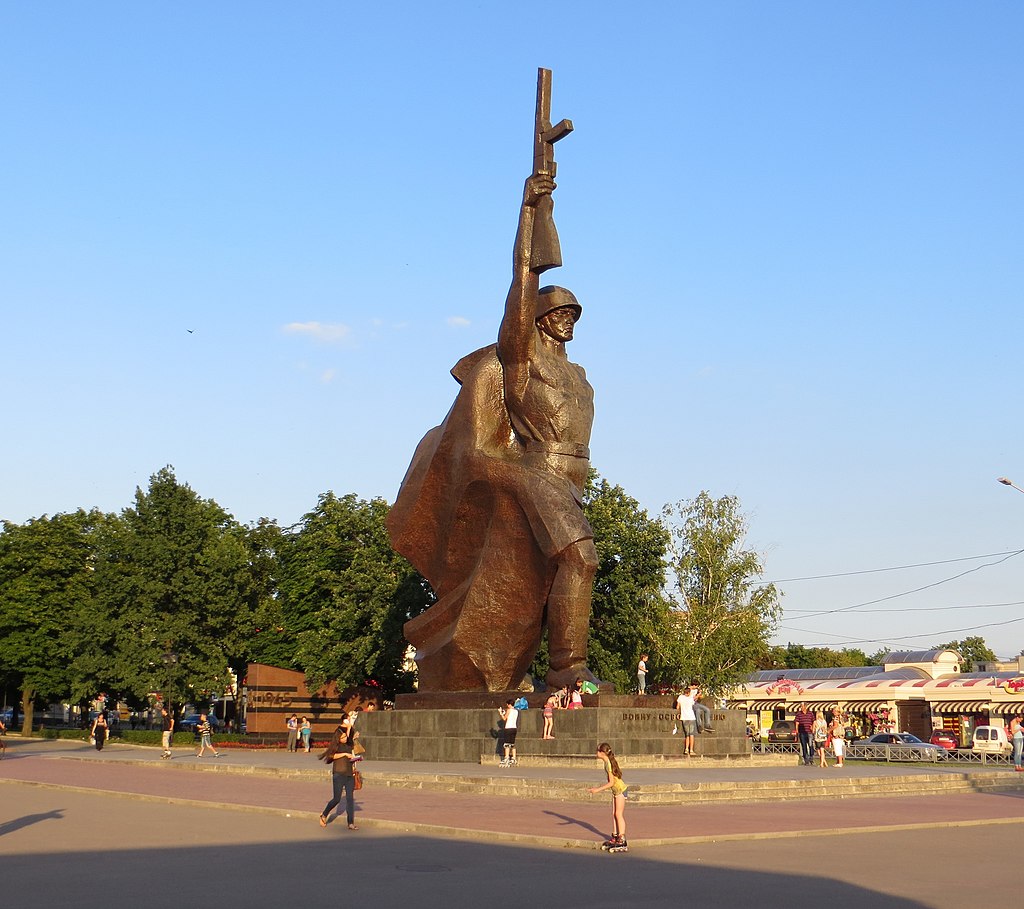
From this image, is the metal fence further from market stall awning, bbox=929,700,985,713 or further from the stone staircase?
market stall awning, bbox=929,700,985,713

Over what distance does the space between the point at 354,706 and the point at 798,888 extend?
31950 millimetres

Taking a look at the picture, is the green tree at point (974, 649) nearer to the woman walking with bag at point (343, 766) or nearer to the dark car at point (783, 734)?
the dark car at point (783, 734)

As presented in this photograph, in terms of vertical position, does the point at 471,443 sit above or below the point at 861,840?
above

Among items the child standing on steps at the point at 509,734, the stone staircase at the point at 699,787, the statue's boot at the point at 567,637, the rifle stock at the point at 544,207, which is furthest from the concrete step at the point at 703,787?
the rifle stock at the point at 544,207

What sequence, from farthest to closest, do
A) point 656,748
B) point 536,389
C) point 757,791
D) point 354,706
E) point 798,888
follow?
point 354,706 → point 536,389 → point 656,748 → point 757,791 → point 798,888

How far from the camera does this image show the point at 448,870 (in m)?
10.1

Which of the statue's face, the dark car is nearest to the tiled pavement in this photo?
the statue's face

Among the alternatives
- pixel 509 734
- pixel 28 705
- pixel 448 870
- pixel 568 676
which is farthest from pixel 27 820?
pixel 28 705

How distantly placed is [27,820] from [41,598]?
126 feet

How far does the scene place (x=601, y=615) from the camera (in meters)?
41.9

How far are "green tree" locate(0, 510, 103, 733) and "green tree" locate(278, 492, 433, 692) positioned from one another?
10.7 metres

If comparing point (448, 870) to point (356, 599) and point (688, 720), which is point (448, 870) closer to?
point (688, 720)

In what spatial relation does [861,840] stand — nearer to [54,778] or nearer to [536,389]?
[536,389]

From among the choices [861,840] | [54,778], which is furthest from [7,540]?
[861,840]
